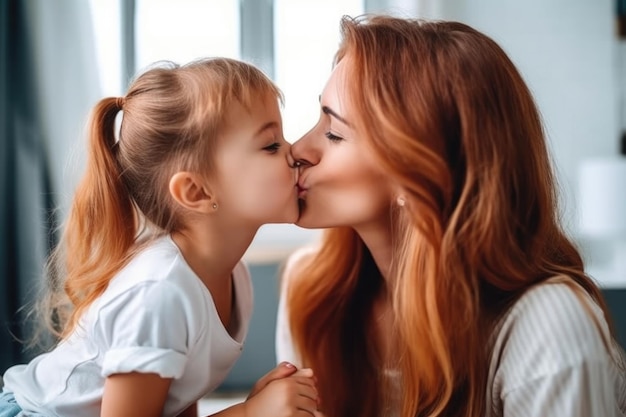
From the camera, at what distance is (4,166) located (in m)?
2.18

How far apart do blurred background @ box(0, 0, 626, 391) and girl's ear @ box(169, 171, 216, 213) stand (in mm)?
1204

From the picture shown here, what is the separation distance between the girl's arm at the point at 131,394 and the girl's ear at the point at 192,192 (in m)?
0.31

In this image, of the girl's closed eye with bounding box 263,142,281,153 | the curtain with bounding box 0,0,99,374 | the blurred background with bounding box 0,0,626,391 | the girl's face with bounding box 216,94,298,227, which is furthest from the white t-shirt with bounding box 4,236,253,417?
the blurred background with bounding box 0,0,626,391

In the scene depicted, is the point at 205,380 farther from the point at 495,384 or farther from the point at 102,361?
the point at 495,384

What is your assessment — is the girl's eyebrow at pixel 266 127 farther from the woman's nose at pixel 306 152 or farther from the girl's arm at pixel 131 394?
the girl's arm at pixel 131 394

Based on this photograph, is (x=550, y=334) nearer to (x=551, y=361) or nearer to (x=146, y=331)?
(x=551, y=361)

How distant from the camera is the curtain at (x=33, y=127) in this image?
2184mm

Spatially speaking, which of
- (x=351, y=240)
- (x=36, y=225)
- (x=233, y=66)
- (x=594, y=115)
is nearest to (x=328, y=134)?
(x=233, y=66)

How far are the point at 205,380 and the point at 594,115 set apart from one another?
2.44m

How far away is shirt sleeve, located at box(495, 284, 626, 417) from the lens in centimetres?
105

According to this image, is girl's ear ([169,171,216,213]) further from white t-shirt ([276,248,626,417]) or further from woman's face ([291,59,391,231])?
white t-shirt ([276,248,626,417])

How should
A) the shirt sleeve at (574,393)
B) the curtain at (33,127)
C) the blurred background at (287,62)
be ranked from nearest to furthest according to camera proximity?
the shirt sleeve at (574,393)
the curtain at (33,127)
the blurred background at (287,62)

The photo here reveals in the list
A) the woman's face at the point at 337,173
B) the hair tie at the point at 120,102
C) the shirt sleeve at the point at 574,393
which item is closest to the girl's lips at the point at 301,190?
the woman's face at the point at 337,173

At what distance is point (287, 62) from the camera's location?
3053 millimetres
